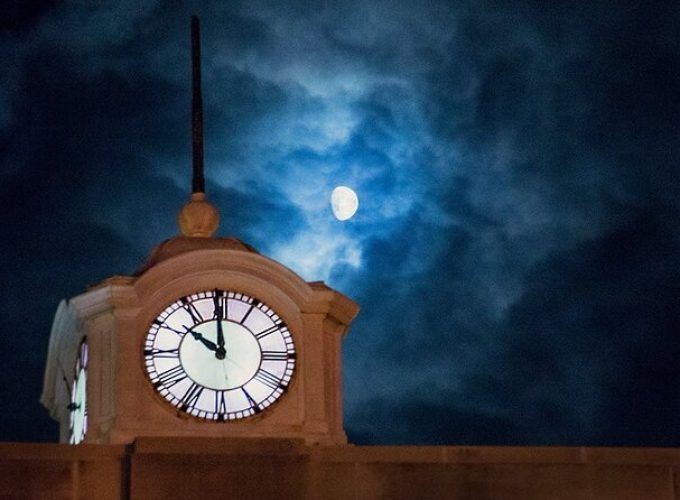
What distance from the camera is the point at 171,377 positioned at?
3006 cm

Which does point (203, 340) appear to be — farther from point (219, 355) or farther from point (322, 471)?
point (322, 471)

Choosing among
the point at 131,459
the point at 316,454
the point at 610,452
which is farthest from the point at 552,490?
the point at 131,459

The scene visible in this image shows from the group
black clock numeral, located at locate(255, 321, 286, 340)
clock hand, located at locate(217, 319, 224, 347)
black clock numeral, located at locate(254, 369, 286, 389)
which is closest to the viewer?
clock hand, located at locate(217, 319, 224, 347)

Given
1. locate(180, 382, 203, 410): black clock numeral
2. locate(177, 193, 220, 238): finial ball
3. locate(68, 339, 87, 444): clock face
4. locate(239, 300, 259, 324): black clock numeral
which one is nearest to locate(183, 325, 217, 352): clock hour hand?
locate(180, 382, 203, 410): black clock numeral

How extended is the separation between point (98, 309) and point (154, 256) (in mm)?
1119

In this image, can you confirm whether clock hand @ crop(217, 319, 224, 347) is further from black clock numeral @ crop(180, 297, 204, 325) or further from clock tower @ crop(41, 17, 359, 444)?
black clock numeral @ crop(180, 297, 204, 325)

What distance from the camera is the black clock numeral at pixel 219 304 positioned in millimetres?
30391

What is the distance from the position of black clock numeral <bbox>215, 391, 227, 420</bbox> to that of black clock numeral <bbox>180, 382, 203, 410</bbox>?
0.20 m

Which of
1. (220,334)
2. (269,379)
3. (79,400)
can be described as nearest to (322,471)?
(269,379)

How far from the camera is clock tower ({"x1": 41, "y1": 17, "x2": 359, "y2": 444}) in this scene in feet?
98.1

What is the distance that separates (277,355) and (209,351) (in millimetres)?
851

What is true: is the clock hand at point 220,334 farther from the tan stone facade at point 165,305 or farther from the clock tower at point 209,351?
the tan stone facade at point 165,305

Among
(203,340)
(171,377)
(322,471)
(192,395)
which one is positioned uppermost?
(203,340)

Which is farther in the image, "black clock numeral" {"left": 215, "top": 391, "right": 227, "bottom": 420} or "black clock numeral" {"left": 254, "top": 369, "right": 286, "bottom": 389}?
"black clock numeral" {"left": 254, "top": 369, "right": 286, "bottom": 389}
